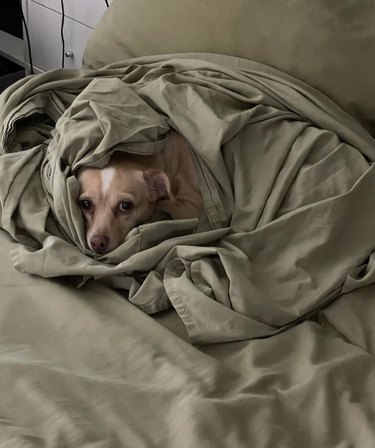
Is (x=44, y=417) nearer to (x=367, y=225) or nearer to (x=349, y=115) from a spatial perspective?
(x=367, y=225)

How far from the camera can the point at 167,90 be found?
4.77 ft

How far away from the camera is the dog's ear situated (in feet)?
4.60

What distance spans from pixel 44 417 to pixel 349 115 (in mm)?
972

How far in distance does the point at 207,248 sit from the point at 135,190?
249mm

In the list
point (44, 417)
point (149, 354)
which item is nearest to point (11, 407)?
point (44, 417)

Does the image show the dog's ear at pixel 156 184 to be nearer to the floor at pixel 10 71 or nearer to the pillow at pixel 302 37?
the pillow at pixel 302 37

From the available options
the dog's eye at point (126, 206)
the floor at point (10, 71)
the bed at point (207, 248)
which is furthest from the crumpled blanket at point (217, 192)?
the floor at point (10, 71)

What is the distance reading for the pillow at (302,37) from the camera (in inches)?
58.5

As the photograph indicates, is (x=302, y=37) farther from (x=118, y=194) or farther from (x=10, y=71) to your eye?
(x=10, y=71)

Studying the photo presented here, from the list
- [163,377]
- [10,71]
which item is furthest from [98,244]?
[10,71]

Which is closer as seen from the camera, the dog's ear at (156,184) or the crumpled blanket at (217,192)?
the crumpled blanket at (217,192)

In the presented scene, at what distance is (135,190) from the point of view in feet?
4.59

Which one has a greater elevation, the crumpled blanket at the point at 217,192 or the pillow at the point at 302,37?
the pillow at the point at 302,37

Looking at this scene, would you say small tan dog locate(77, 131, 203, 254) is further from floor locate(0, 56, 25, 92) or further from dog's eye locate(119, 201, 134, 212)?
floor locate(0, 56, 25, 92)
